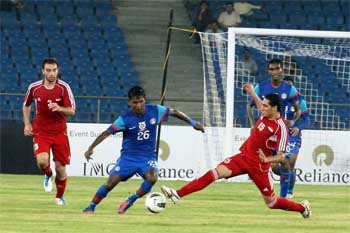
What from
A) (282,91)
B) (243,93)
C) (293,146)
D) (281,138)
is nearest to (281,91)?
(282,91)

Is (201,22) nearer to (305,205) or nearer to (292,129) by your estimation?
(292,129)

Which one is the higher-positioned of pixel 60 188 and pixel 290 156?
pixel 290 156

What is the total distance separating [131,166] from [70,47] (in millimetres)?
19593

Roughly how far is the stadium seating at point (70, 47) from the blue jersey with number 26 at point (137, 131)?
1618 cm

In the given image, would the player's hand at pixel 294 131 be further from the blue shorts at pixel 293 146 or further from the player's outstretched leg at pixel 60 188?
the player's outstretched leg at pixel 60 188

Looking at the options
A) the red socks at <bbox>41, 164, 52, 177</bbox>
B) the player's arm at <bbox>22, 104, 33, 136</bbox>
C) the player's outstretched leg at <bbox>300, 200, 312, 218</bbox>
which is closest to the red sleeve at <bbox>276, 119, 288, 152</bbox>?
the player's outstretched leg at <bbox>300, 200, 312, 218</bbox>

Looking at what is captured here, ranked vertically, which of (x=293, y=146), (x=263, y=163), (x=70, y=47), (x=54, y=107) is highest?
(x=70, y=47)

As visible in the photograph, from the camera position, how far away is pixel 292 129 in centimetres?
1900

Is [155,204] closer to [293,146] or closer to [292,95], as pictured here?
[292,95]

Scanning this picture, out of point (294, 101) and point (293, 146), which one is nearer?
point (294, 101)

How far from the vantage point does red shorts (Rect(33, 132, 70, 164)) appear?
55.5 feet

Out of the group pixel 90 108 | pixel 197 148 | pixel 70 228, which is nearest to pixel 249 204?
pixel 70 228

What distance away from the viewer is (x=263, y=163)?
1485 centimetres

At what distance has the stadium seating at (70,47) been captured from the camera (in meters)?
33.4
